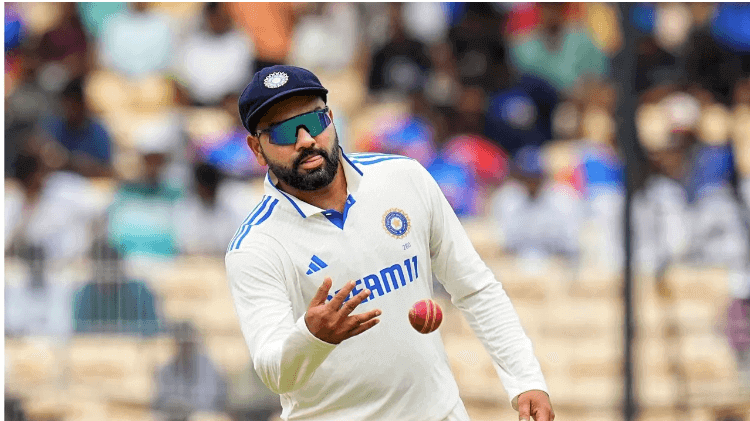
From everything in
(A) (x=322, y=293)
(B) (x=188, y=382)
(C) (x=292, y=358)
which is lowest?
(B) (x=188, y=382)

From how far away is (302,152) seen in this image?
3730 mm

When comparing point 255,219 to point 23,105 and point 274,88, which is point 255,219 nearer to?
point 274,88

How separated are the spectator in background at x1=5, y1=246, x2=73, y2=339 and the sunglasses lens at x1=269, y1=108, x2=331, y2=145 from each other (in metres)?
4.85

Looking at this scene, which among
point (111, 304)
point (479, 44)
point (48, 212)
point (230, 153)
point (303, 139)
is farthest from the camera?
point (479, 44)

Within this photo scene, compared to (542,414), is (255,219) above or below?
above

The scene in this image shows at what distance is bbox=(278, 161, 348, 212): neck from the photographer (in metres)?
3.88

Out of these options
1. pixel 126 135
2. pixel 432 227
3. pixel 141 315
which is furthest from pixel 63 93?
pixel 432 227

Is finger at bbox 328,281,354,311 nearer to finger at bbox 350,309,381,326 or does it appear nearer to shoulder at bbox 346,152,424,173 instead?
finger at bbox 350,309,381,326

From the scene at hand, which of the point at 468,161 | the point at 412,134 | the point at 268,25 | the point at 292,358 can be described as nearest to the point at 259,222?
the point at 292,358

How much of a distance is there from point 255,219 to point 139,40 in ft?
23.8

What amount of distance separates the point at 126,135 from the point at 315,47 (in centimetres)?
196

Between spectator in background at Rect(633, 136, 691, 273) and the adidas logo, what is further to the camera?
spectator in background at Rect(633, 136, 691, 273)

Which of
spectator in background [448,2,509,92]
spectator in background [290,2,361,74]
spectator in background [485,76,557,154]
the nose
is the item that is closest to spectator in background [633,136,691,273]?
spectator in background [485,76,557,154]

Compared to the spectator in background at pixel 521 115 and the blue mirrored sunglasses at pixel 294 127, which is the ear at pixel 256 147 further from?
the spectator in background at pixel 521 115
